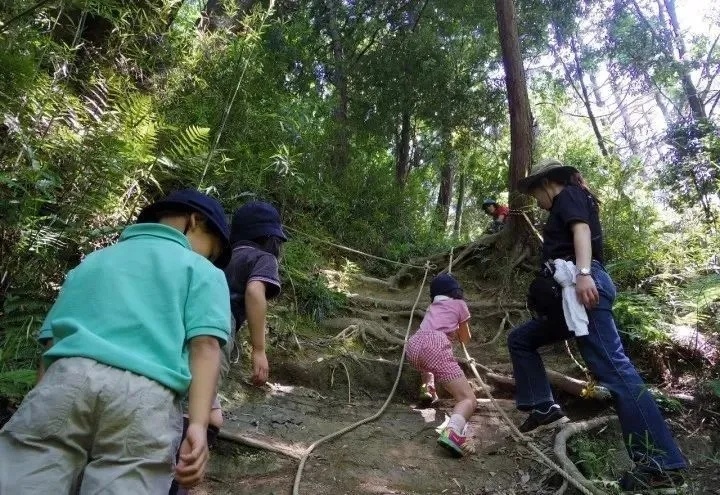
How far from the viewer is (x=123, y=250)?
152cm

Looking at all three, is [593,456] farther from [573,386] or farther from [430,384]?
[430,384]

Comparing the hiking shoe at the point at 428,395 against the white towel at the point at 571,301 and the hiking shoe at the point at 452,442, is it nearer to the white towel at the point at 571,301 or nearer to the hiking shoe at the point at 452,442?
the hiking shoe at the point at 452,442

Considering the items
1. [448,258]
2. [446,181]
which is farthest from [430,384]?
[446,181]

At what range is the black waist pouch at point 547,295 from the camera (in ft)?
10.0

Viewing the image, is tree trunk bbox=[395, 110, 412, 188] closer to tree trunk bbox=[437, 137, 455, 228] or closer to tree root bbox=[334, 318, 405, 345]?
tree trunk bbox=[437, 137, 455, 228]

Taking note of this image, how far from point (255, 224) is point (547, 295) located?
5.81ft

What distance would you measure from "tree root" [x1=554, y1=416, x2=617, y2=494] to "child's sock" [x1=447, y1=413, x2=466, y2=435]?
59 centimetres

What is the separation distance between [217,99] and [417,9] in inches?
279

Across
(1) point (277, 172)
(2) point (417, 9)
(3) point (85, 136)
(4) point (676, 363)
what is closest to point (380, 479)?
(4) point (676, 363)

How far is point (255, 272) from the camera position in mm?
2529

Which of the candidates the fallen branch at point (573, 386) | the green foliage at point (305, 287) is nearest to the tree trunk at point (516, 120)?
the green foliage at point (305, 287)

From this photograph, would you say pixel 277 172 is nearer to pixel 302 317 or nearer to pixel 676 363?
Answer: pixel 302 317

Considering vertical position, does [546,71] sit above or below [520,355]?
above

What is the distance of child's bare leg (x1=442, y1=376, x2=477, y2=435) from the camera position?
3373 millimetres
